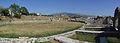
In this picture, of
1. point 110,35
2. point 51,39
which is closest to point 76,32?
point 110,35

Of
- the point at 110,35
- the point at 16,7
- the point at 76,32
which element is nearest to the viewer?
the point at 110,35

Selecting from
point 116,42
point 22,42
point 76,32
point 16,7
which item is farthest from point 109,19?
point 16,7

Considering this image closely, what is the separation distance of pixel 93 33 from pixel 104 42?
4.53 meters

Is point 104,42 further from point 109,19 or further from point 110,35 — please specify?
point 109,19

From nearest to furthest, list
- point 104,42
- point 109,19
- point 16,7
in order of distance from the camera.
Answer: point 104,42
point 109,19
point 16,7

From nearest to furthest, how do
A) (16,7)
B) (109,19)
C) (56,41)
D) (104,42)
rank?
(104,42) → (56,41) → (109,19) → (16,7)

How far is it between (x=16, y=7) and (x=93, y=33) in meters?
62.6

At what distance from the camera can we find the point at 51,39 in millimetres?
15562

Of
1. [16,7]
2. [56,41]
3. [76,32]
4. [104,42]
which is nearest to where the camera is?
[104,42]

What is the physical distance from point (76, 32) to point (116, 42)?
5683mm

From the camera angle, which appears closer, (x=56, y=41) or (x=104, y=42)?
(x=104, y=42)

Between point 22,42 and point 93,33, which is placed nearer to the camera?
point 22,42

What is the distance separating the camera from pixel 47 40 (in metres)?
15.4

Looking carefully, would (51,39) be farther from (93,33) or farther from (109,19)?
(109,19)
